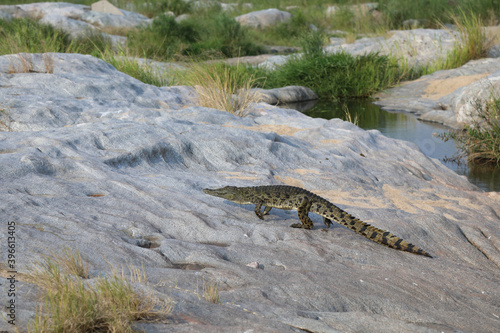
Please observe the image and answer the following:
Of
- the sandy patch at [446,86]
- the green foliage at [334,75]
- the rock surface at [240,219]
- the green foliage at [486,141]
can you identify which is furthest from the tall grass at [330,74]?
the rock surface at [240,219]

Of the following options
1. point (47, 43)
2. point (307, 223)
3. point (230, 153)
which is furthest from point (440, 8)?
point (307, 223)

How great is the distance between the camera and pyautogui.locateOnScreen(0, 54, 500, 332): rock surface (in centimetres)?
302

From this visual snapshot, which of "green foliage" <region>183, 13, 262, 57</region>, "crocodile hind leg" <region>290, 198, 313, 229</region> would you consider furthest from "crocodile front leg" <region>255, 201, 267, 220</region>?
"green foliage" <region>183, 13, 262, 57</region>

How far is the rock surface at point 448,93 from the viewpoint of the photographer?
10891 millimetres

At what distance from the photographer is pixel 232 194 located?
456cm

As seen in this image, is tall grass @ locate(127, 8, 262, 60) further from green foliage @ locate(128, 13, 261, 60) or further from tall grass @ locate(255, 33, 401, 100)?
tall grass @ locate(255, 33, 401, 100)

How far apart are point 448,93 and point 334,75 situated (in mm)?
2755

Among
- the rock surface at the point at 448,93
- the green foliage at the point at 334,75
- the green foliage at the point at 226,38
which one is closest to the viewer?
the rock surface at the point at 448,93

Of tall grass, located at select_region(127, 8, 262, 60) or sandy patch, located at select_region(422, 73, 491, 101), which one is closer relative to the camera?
sandy patch, located at select_region(422, 73, 491, 101)

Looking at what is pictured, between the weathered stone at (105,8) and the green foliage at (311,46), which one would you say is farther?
the weathered stone at (105,8)

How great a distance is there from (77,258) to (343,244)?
2.01 metres

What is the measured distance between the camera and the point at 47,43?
11.0m

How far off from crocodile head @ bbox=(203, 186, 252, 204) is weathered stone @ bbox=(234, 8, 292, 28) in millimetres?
19759

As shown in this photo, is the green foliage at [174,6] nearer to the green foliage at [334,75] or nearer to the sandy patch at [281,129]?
the green foliage at [334,75]
